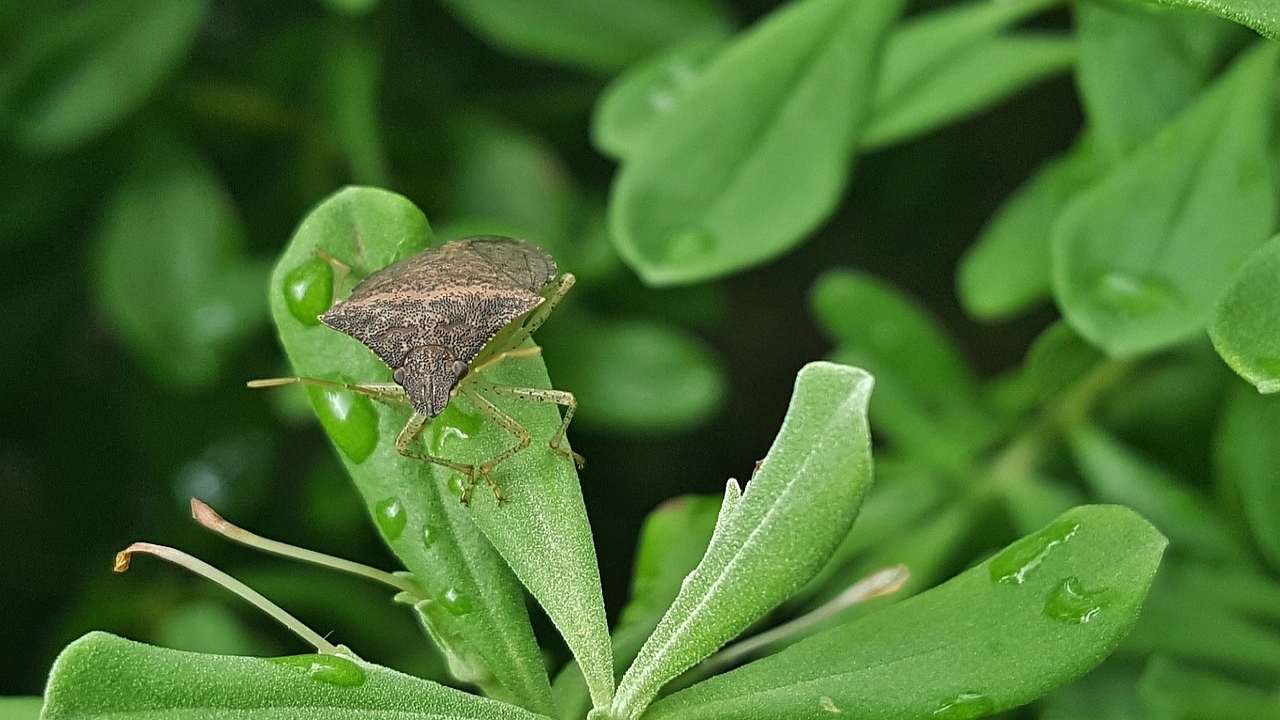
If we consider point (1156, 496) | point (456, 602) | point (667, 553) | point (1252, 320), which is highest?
point (1252, 320)

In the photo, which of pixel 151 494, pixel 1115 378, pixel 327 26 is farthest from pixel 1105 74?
pixel 151 494

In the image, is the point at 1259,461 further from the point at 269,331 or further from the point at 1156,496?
the point at 269,331

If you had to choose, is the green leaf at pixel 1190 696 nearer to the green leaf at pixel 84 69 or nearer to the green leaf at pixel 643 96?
the green leaf at pixel 643 96

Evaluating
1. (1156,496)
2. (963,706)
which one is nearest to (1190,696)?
(1156,496)

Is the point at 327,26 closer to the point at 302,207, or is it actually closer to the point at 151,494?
Result: the point at 302,207

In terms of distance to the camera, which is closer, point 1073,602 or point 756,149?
point 1073,602

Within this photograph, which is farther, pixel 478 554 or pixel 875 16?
pixel 875 16

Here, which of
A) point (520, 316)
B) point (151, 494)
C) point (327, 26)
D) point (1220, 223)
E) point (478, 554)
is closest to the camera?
point (478, 554)
